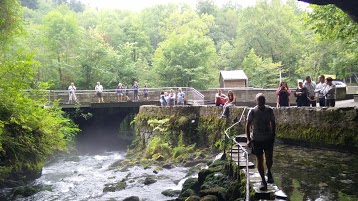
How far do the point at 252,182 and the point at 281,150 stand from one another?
15.3ft

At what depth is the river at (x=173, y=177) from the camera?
6.55m

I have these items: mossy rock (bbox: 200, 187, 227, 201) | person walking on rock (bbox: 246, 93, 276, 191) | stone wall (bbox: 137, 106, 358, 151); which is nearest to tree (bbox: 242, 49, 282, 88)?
stone wall (bbox: 137, 106, 358, 151)

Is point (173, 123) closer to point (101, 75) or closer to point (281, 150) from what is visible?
point (281, 150)

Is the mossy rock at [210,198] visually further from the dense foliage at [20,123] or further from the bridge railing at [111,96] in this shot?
the bridge railing at [111,96]

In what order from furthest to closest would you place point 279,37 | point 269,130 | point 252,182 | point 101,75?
point 279,37, point 101,75, point 252,182, point 269,130

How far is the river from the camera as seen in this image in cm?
655

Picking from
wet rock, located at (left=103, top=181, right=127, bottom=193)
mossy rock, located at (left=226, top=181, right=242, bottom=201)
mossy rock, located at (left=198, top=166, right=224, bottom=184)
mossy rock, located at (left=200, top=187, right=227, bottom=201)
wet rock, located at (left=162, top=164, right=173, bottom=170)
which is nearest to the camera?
mossy rock, located at (left=226, top=181, right=242, bottom=201)

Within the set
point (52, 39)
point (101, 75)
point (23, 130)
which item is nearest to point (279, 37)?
point (101, 75)

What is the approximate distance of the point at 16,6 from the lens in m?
17.0

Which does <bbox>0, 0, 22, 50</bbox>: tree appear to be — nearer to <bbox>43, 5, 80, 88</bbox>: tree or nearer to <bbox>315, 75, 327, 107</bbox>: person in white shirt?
<bbox>315, 75, 327, 107</bbox>: person in white shirt

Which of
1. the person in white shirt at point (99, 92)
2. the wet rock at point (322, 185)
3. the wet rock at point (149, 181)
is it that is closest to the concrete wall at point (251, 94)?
the person in white shirt at point (99, 92)

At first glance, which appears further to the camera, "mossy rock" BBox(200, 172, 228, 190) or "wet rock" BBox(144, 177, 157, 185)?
"wet rock" BBox(144, 177, 157, 185)

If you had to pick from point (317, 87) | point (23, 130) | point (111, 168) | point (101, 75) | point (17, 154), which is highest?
point (101, 75)

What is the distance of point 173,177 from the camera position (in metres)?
15.4
